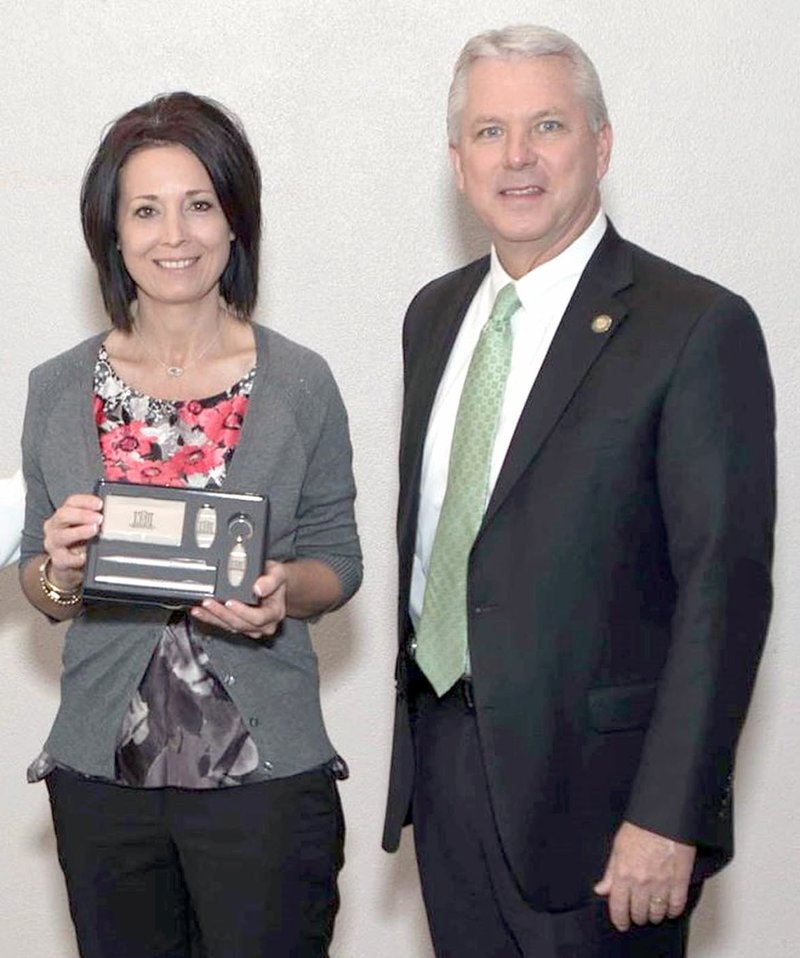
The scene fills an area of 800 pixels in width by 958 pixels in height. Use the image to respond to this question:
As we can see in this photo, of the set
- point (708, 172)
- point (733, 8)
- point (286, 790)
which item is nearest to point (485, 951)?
point (286, 790)

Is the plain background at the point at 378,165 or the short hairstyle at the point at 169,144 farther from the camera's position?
the plain background at the point at 378,165

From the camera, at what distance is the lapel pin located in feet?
7.89

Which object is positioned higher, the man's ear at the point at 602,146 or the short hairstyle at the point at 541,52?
the short hairstyle at the point at 541,52

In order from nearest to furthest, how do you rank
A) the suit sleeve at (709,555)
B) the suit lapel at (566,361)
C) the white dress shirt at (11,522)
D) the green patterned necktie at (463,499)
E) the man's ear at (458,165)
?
the suit sleeve at (709,555)
the suit lapel at (566,361)
the green patterned necktie at (463,499)
the man's ear at (458,165)
the white dress shirt at (11,522)

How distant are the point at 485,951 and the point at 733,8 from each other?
6.19ft

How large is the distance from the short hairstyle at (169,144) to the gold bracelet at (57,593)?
1.32ft

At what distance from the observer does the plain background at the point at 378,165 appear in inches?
138

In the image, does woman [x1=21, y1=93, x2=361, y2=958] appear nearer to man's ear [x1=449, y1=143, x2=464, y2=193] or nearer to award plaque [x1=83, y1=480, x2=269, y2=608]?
award plaque [x1=83, y1=480, x2=269, y2=608]

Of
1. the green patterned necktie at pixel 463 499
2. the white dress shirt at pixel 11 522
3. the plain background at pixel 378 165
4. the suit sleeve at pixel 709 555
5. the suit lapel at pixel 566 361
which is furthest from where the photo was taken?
the plain background at pixel 378 165

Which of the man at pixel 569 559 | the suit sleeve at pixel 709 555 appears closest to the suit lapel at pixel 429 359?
the man at pixel 569 559

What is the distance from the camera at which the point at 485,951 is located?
262cm

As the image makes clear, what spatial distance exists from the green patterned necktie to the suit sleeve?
0.96ft

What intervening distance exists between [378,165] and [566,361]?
1.28 m

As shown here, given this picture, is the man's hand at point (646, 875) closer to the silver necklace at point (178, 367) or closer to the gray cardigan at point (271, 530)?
the gray cardigan at point (271, 530)
